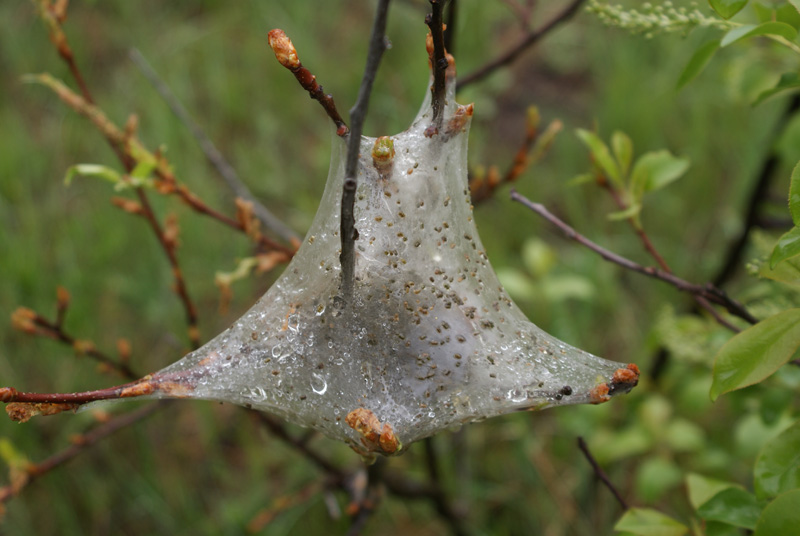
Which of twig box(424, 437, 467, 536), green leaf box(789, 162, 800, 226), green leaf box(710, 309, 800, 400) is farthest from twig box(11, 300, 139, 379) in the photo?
green leaf box(789, 162, 800, 226)

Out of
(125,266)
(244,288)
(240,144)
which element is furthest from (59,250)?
(240,144)

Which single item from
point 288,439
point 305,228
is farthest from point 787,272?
point 305,228

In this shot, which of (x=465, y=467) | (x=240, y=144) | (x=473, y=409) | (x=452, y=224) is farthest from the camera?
(x=240, y=144)

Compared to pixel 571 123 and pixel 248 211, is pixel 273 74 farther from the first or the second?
pixel 248 211

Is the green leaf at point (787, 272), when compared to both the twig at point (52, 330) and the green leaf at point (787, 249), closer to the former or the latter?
the green leaf at point (787, 249)

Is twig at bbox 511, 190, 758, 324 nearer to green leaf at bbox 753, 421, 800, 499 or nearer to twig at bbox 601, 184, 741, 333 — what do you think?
twig at bbox 601, 184, 741, 333

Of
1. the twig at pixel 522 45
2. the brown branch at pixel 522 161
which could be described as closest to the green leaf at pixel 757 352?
the brown branch at pixel 522 161
